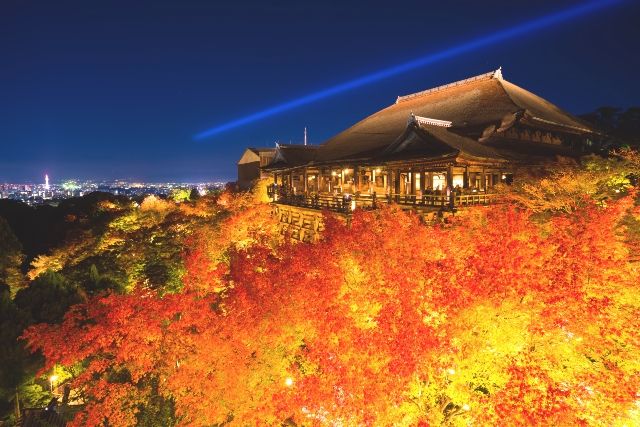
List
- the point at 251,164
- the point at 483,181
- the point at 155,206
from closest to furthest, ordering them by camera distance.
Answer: the point at 483,181, the point at 155,206, the point at 251,164

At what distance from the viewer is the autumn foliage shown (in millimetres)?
10930

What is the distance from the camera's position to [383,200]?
2177 cm

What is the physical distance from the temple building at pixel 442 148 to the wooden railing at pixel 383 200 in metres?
0.06

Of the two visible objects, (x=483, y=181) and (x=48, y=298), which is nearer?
(x=48, y=298)

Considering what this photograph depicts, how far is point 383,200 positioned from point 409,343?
11454 mm

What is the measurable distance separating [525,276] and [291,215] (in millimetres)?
20186

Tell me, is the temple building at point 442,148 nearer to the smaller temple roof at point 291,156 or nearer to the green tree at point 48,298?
the smaller temple roof at point 291,156

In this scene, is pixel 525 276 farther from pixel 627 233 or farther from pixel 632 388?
pixel 627 233

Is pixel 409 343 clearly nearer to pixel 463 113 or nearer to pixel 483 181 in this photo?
pixel 483 181

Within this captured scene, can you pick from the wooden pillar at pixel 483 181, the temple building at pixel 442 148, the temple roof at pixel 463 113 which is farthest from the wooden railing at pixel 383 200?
the wooden pillar at pixel 483 181

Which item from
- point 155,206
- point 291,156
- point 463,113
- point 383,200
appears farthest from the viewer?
point 155,206

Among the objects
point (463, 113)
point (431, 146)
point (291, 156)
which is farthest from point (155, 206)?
point (463, 113)

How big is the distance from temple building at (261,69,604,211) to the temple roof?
9 centimetres

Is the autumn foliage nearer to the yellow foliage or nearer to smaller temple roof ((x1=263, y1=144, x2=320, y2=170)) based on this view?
smaller temple roof ((x1=263, y1=144, x2=320, y2=170))
